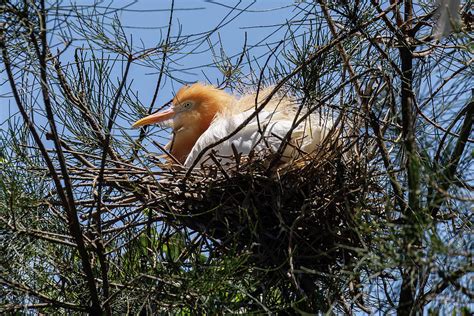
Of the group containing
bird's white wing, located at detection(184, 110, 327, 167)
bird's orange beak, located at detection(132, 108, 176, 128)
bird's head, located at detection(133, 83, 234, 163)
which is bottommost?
bird's white wing, located at detection(184, 110, 327, 167)

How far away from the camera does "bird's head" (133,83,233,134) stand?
3246 mm

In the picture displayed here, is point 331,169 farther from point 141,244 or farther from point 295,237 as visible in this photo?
point 141,244

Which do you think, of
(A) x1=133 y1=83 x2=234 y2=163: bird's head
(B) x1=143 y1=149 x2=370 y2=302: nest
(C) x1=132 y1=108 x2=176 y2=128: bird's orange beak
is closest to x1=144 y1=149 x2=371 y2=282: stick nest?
(B) x1=143 y1=149 x2=370 y2=302: nest

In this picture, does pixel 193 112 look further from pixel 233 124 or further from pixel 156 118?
pixel 233 124

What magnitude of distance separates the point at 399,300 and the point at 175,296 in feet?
1.82

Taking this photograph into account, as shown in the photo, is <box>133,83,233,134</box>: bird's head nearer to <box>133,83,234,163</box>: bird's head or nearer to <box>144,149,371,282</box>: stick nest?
<box>133,83,234,163</box>: bird's head

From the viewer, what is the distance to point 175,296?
228cm

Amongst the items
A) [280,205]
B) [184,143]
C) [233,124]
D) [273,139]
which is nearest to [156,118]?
[184,143]

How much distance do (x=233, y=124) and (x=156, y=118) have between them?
0.42m

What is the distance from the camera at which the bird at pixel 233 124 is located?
8.31ft

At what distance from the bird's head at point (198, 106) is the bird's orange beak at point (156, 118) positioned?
40mm

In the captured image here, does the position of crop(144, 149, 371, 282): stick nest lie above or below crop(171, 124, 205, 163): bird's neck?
below

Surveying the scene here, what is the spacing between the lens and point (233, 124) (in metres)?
2.75

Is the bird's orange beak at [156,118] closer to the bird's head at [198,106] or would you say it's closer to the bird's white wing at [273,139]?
the bird's head at [198,106]
